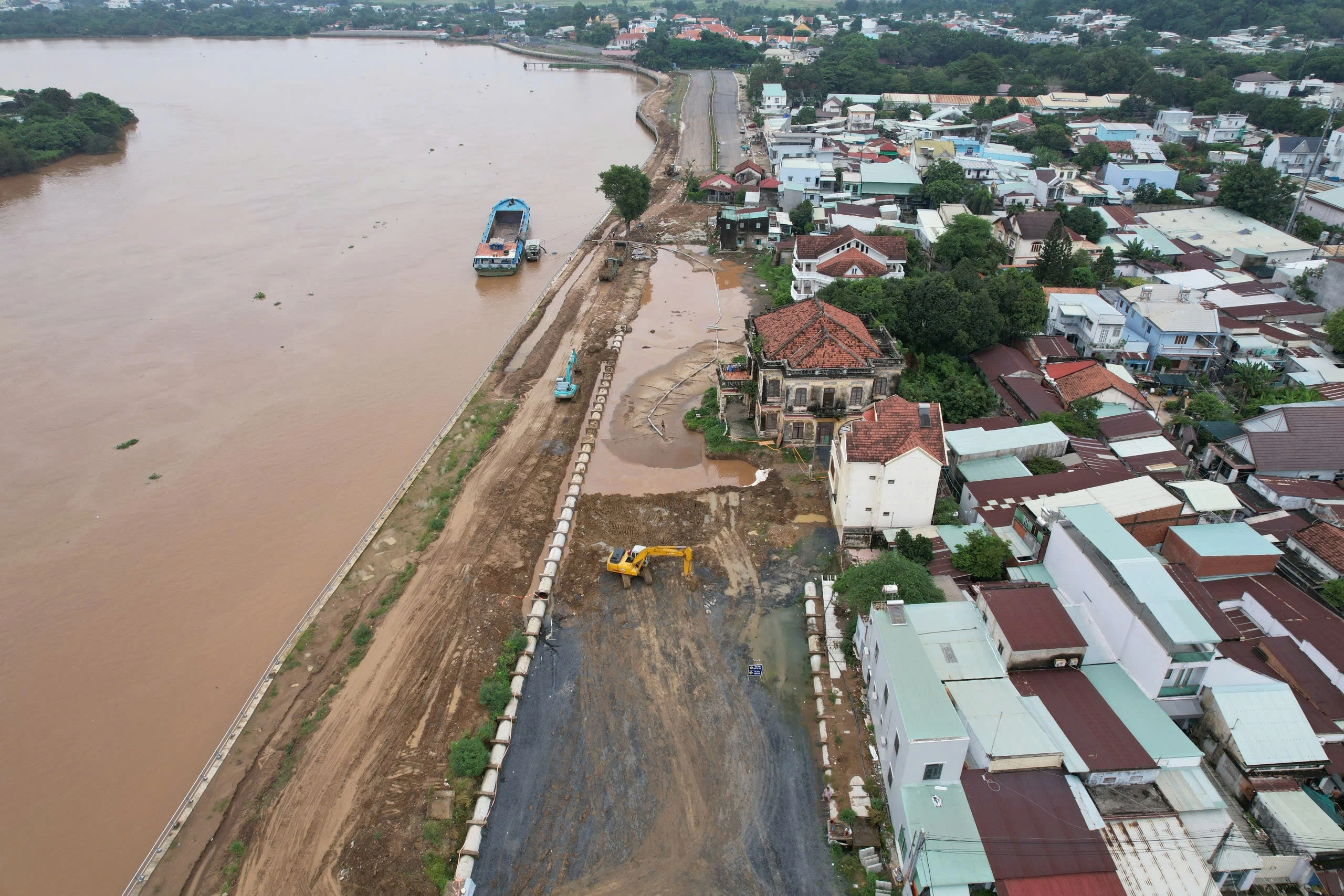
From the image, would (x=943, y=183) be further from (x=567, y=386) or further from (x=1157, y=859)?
(x=1157, y=859)

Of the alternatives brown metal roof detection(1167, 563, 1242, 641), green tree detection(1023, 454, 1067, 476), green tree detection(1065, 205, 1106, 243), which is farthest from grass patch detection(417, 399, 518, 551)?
green tree detection(1065, 205, 1106, 243)

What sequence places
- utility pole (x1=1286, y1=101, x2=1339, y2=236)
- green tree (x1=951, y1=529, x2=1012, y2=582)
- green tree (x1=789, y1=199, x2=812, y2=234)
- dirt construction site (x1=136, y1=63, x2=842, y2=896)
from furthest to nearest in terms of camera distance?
1. utility pole (x1=1286, y1=101, x2=1339, y2=236)
2. green tree (x1=789, y1=199, x2=812, y2=234)
3. green tree (x1=951, y1=529, x2=1012, y2=582)
4. dirt construction site (x1=136, y1=63, x2=842, y2=896)

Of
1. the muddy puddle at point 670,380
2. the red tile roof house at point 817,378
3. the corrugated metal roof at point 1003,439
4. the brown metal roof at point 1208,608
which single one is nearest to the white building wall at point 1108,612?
the brown metal roof at point 1208,608

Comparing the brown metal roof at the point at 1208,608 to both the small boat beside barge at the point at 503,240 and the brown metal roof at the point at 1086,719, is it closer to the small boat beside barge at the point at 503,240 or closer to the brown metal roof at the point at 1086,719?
the brown metal roof at the point at 1086,719

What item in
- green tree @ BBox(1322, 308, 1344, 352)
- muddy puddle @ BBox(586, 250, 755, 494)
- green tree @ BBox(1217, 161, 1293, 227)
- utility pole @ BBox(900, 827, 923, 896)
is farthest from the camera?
green tree @ BBox(1217, 161, 1293, 227)

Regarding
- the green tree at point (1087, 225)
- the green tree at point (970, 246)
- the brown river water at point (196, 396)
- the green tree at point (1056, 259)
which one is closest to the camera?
the brown river water at point (196, 396)

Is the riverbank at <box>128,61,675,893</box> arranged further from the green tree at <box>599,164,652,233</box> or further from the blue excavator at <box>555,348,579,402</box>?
the green tree at <box>599,164,652,233</box>
